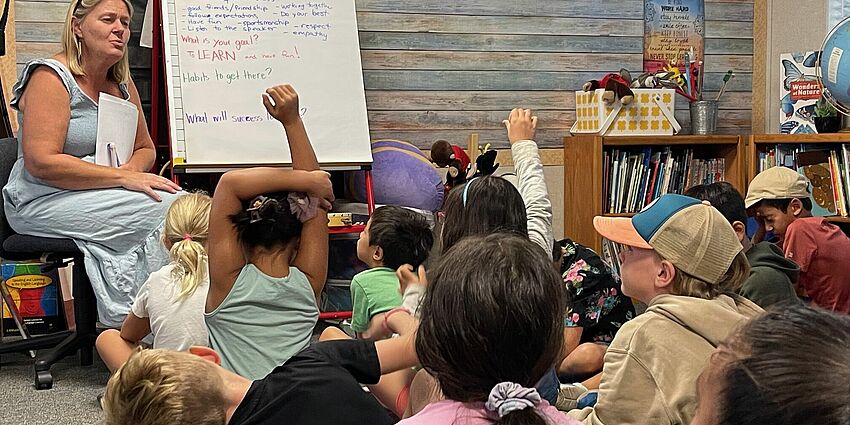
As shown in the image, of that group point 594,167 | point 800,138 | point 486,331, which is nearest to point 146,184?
point 594,167

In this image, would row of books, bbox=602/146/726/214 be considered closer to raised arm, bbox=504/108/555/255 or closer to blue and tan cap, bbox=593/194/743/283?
raised arm, bbox=504/108/555/255

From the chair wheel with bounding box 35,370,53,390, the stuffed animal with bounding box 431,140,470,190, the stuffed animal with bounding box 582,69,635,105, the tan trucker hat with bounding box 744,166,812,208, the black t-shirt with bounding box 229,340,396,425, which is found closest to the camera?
the black t-shirt with bounding box 229,340,396,425

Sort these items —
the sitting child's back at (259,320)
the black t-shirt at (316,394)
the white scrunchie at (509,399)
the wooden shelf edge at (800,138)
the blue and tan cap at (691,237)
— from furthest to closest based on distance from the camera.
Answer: the wooden shelf edge at (800,138)
the sitting child's back at (259,320)
the blue and tan cap at (691,237)
the black t-shirt at (316,394)
the white scrunchie at (509,399)

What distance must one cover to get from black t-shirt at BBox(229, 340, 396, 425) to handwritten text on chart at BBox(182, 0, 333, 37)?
2.66m

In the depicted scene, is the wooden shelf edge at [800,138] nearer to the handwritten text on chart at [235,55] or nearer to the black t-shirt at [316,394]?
the handwritten text on chart at [235,55]

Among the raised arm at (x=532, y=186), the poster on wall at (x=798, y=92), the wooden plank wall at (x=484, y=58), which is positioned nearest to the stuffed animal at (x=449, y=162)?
the wooden plank wall at (x=484, y=58)

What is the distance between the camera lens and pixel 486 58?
15.6 ft

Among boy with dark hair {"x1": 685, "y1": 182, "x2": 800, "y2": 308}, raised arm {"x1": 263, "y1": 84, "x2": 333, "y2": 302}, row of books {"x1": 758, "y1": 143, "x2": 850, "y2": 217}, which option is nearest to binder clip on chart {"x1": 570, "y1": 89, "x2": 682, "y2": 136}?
row of books {"x1": 758, "y1": 143, "x2": 850, "y2": 217}

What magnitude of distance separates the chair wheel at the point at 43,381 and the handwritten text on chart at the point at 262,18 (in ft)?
4.77

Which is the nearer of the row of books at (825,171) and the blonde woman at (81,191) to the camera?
the blonde woman at (81,191)

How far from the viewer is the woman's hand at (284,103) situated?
2125 millimetres

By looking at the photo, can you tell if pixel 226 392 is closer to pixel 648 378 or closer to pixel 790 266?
pixel 648 378

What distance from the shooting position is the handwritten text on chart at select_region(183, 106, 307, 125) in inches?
152

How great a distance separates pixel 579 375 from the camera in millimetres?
2920
